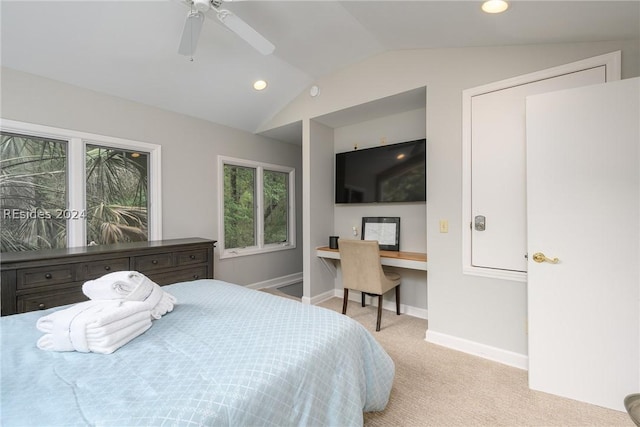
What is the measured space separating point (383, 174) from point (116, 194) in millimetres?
3017

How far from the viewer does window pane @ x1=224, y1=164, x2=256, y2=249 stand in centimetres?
407

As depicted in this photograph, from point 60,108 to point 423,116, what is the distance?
369 centimetres

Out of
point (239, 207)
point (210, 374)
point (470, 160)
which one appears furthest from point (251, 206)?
point (210, 374)

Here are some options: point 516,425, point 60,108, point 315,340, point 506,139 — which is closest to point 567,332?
point 516,425

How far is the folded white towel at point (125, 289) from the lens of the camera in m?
1.29

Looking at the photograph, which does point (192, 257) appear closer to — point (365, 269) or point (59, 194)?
point (59, 194)

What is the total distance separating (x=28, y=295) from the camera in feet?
6.75

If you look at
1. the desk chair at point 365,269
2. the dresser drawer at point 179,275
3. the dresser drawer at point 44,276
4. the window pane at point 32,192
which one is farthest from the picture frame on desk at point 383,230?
the window pane at point 32,192

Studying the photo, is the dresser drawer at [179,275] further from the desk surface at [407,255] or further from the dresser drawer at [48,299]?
the desk surface at [407,255]

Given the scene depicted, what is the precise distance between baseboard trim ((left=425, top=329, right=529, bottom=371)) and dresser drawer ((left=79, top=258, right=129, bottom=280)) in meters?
2.86

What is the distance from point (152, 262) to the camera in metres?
2.70

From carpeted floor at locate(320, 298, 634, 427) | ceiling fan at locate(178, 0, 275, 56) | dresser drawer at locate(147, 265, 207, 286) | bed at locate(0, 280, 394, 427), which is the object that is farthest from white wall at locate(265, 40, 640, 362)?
dresser drawer at locate(147, 265, 207, 286)

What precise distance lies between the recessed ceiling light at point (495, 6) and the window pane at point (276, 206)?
→ 11.2ft

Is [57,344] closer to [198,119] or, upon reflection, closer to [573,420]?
[573,420]
